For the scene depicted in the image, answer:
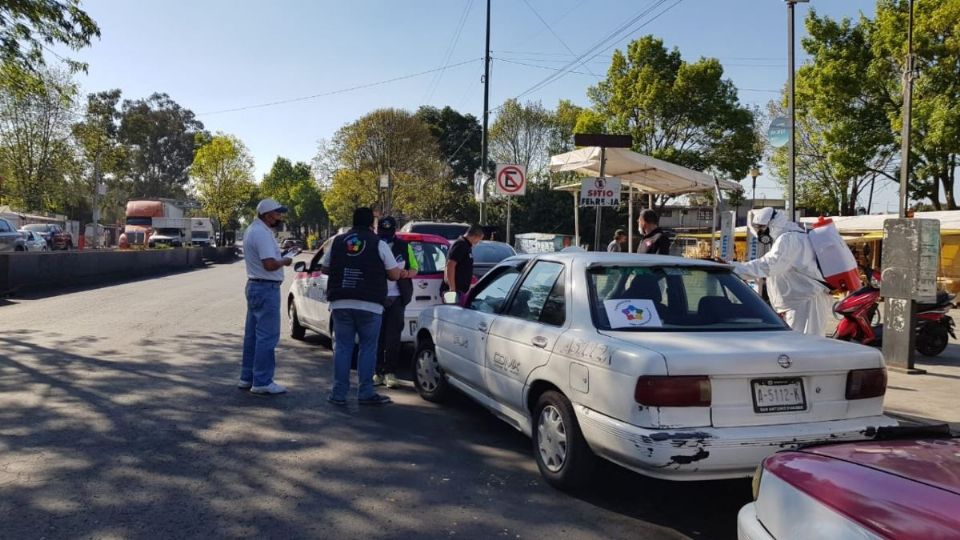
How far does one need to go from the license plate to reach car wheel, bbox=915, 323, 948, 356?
715 centimetres

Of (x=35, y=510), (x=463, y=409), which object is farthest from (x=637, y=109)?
(x=35, y=510)

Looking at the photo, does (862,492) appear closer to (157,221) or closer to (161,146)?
(157,221)

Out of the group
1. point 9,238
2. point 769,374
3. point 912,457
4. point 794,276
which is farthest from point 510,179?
point 9,238

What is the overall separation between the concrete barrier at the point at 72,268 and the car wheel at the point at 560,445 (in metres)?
15.5

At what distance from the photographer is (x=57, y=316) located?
484 inches

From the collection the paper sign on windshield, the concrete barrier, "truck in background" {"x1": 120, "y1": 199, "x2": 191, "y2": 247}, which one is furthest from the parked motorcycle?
"truck in background" {"x1": 120, "y1": 199, "x2": 191, "y2": 247}

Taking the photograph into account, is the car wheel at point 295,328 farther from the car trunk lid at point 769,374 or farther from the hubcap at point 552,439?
the car trunk lid at point 769,374

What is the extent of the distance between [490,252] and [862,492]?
36.9ft

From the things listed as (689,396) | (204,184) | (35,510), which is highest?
(204,184)

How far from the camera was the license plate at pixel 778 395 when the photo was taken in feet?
12.5

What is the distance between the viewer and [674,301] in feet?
15.1

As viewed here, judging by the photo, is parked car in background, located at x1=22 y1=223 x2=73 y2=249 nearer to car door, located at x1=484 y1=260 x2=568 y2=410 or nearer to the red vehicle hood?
car door, located at x1=484 y1=260 x2=568 y2=410

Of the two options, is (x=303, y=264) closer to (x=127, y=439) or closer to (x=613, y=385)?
(x=127, y=439)

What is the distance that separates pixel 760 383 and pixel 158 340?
27.3 feet
